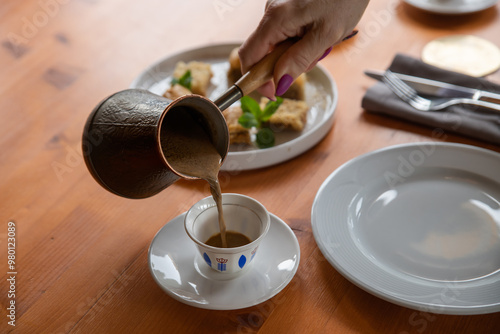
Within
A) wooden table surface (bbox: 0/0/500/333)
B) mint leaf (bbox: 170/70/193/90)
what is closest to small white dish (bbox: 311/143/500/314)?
wooden table surface (bbox: 0/0/500/333)

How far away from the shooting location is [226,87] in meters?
1.62

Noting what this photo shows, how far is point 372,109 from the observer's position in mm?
1469

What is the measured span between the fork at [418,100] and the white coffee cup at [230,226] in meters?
0.68

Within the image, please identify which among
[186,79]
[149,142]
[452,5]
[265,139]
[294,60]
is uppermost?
[149,142]

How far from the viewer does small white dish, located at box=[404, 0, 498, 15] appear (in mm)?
1841

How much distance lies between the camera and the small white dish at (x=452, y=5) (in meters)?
1.84

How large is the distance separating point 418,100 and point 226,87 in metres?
0.58

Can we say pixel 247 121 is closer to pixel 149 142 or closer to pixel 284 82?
pixel 284 82

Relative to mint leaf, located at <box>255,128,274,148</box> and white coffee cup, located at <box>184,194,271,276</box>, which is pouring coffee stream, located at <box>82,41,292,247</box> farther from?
mint leaf, located at <box>255,128,274,148</box>

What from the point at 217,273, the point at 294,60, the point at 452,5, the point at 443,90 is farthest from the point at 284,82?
the point at 452,5

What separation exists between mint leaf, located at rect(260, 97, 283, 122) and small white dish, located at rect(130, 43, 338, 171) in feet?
0.20

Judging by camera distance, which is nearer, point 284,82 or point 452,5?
point 284,82

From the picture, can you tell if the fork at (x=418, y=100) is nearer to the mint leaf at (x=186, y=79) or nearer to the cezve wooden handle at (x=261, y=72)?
the cezve wooden handle at (x=261, y=72)

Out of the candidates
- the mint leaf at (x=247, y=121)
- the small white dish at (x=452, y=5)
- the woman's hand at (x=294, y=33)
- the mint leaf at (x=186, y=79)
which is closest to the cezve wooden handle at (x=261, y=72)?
the woman's hand at (x=294, y=33)
